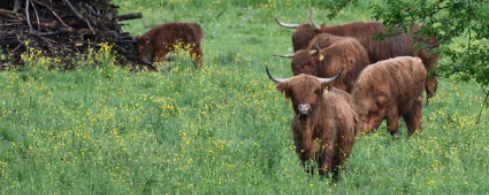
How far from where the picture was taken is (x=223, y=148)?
924 centimetres

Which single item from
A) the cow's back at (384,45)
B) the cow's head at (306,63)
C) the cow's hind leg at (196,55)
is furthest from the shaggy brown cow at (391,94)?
the cow's hind leg at (196,55)

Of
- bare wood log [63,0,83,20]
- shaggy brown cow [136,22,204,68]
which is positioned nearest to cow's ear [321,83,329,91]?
shaggy brown cow [136,22,204,68]

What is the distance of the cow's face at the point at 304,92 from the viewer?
8.91 metres

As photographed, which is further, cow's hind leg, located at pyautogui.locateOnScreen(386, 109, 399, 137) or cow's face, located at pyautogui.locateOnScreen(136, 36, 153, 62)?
cow's face, located at pyautogui.locateOnScreen(136, 36, 153, 62)

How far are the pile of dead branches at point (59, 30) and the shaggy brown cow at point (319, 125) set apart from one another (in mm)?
6294

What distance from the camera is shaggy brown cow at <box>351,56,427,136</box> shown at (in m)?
11.0

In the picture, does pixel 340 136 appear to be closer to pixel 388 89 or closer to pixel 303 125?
pixel 303 125

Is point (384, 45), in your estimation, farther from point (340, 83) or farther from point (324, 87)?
point (324, 87)

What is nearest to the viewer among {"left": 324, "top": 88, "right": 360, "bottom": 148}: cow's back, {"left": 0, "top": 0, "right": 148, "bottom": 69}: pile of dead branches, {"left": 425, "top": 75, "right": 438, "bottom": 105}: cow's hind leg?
{"left": 324, "top": 88, "right": 360, "bottom": 148}: cow's back

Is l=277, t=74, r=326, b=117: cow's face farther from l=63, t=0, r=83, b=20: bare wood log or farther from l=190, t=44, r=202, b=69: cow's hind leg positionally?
l=63, t=0, r=83, b=20: bare wood log

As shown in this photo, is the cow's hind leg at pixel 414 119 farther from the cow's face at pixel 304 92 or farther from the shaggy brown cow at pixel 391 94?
the cow's face at pixel 304 92

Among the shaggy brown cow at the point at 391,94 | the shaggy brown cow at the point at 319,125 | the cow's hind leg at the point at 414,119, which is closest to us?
the shaggy brown cow at the point at 319,125

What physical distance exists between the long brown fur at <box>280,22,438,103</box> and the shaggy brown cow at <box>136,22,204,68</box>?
1.88 metres

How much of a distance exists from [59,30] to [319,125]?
289 inches
